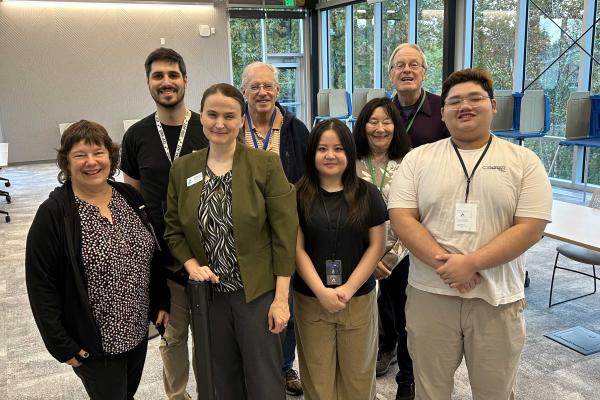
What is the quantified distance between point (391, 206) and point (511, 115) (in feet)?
19.0

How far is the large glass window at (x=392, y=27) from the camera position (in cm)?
988

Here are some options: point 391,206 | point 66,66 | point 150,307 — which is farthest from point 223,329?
point 66,66

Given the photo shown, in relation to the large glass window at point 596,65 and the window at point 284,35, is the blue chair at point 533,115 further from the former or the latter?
the window at point 284,35

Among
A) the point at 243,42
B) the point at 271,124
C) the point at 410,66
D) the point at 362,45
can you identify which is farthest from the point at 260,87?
the point at 243,42

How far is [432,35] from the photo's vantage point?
9.13 meters

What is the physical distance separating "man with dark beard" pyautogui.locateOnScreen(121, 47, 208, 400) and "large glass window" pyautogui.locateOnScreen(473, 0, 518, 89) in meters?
6.76

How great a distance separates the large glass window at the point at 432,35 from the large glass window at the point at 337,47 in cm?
278

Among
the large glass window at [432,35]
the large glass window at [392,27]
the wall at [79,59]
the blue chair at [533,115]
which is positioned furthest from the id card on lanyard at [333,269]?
the wall at [79,59]

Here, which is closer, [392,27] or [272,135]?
[272,135]

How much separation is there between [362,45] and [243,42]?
2986 millimetres

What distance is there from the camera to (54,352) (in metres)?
1.66

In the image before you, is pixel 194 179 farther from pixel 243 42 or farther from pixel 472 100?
pixel 243 42

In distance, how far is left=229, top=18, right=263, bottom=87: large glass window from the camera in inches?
482

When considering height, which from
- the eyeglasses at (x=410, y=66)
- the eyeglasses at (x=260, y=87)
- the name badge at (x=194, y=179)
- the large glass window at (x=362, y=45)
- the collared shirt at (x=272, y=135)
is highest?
the large glass window at (x=362, y=45)
